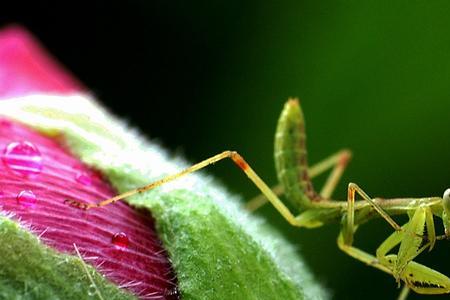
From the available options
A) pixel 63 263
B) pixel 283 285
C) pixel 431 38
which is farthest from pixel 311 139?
pixel 63 263

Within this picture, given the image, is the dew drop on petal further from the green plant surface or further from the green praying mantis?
the green praying mantis

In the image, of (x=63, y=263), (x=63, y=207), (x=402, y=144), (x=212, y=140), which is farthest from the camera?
(x=212, y=140)

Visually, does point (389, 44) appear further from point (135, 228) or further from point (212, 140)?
point (135, 228)

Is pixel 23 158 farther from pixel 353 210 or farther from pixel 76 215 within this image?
pixel 353 210

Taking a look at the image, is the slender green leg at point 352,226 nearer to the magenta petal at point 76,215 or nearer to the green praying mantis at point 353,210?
the green praying mantis at point 353,210

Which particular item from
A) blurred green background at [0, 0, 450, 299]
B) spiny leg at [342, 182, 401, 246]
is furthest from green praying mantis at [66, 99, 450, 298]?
blurred green background at [0, 0, 450, 299]

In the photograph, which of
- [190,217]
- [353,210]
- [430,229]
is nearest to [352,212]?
[353,210]
